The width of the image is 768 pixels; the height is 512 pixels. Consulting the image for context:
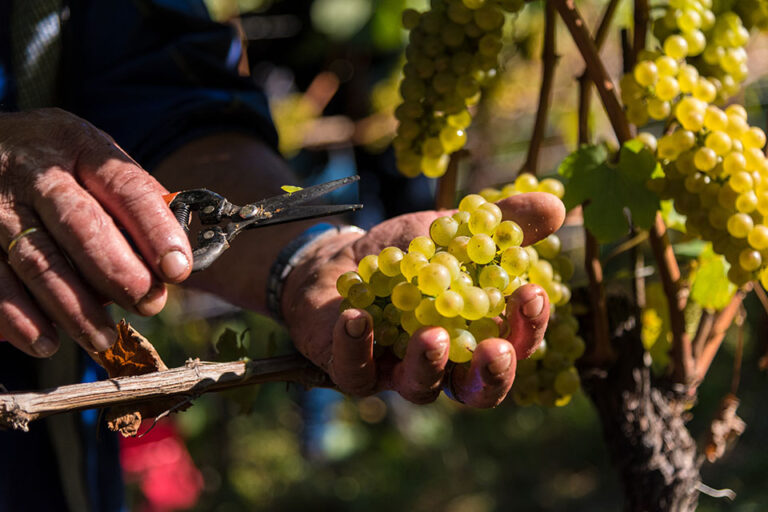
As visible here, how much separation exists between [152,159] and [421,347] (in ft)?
2.10

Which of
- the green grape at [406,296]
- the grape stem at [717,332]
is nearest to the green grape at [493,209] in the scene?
the green grape at [406,296]

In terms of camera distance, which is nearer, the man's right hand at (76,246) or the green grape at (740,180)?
the man's right hand at (76,246)

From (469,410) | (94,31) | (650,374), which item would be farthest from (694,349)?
(469,410)

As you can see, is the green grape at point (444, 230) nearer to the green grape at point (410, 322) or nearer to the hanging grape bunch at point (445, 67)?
the green grape at point (410, 322)

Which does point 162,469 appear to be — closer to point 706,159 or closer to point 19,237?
point 19,237

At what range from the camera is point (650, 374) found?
100cm

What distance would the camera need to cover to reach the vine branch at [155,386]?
22.7 inches

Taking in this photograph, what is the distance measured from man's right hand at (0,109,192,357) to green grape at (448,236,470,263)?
24cm

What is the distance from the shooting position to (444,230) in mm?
674

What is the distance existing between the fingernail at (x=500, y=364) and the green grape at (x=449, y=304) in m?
0.05

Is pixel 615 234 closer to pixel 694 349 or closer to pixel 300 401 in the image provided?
pixel 694 349

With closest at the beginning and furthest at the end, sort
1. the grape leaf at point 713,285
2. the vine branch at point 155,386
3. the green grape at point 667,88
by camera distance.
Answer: the vine branch at point 155,386 → the green grape at point 667,88 → the grape leaf at point 713,285

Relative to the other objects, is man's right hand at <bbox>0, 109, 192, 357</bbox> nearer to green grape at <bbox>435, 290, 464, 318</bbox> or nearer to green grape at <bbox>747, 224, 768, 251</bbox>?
green grape at <bbox>435, 290, 464, 318</bbox>

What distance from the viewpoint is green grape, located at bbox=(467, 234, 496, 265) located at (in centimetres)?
64
